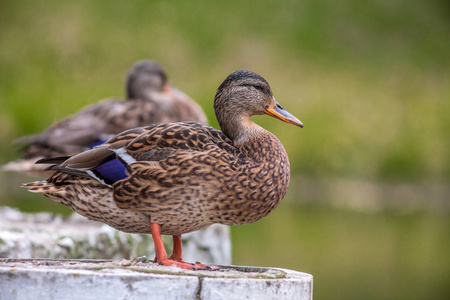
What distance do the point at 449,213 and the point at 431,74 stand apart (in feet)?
32.3

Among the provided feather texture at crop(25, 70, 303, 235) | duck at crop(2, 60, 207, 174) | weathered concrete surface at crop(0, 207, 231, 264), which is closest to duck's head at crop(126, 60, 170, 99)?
duck at crop(2, 60, 207, 174)

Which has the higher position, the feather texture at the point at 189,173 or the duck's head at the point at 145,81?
the duck's head at the point at 145,81

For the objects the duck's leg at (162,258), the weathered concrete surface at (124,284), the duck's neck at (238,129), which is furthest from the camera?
the duck's neck at (238,129)

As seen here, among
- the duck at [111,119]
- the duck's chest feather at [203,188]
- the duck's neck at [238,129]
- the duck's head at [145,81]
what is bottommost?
the duck's chest feather at [203,188]

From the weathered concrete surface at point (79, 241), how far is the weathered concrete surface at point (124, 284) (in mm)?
607

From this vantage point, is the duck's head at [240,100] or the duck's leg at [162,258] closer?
the duck's leg at [162,258]

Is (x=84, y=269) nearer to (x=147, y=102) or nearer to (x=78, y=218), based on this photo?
(x=78, y=218)

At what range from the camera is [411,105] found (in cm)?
1811

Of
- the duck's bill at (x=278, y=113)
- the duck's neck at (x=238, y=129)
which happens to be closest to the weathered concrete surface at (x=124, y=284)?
the duck's neck at (x=238, y=129)

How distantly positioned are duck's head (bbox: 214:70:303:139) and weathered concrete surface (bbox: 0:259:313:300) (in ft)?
2.22

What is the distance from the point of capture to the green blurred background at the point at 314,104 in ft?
25.3

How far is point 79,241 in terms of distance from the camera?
3898 mm

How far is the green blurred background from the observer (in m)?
7.71

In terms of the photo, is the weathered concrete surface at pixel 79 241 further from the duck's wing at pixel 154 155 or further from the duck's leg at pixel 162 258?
the duck's wing at pixel 154 155
